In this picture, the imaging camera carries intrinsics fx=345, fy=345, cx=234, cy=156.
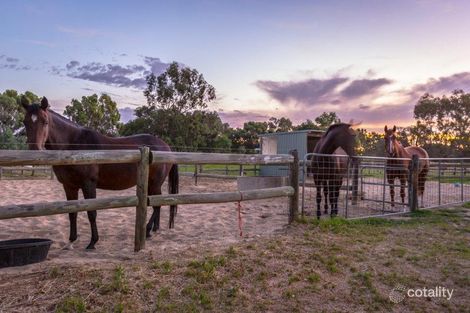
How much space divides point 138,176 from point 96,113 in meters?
38.6

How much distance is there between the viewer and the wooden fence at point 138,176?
3.36 m

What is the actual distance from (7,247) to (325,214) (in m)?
5.69

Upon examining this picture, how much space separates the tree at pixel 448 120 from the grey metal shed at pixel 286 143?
27.9 m

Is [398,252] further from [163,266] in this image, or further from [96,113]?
[96,113]

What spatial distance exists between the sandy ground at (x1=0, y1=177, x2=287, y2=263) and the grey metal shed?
9902 millimetres

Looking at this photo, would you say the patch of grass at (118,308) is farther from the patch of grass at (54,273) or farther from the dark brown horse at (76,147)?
the dark brown horse at (76,147)

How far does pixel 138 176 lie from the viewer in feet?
13.6

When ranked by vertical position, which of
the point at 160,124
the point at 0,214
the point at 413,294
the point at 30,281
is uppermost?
the point at 160,124

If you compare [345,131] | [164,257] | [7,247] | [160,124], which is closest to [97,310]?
[164,257]

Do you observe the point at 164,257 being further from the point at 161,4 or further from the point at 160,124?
the point at 160,124

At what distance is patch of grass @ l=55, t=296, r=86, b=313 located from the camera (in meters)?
2.59

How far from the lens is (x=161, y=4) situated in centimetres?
947

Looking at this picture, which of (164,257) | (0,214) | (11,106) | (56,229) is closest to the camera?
(0,214)

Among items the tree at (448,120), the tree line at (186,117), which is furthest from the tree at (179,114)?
the tree at (448,120)
